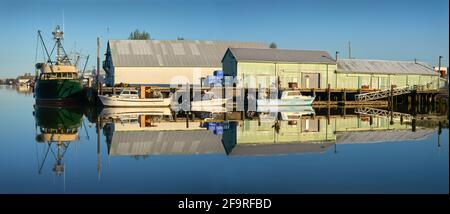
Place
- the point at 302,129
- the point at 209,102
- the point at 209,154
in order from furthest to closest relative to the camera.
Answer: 1. the point at 209,102
2. the point at 302,129
3. the point at 209,154

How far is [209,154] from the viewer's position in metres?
19.1

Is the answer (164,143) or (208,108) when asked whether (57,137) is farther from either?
(208,108)

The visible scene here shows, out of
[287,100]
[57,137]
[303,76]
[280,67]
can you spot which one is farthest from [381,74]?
[57,137]

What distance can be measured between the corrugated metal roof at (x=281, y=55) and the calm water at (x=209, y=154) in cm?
2269

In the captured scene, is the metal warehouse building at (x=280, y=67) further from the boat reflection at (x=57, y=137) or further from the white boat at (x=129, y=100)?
the boat reflection at (x=57, y=137)

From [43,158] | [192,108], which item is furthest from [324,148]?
[192,108]

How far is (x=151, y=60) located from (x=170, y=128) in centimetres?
3511

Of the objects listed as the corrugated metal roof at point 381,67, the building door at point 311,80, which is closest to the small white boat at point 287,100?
the building door at point 311,80

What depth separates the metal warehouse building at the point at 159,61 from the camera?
61.7 m

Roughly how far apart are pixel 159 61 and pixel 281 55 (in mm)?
15492

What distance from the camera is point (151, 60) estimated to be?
63.3 meters

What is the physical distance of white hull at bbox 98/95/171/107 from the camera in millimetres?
47875

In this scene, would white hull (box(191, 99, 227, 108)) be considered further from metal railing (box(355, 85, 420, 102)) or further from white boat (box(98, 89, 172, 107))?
metal railing (box(355, 85, 420, 102))

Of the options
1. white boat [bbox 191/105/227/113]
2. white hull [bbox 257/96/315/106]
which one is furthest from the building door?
white boat [bbox 191/105/227/113]
